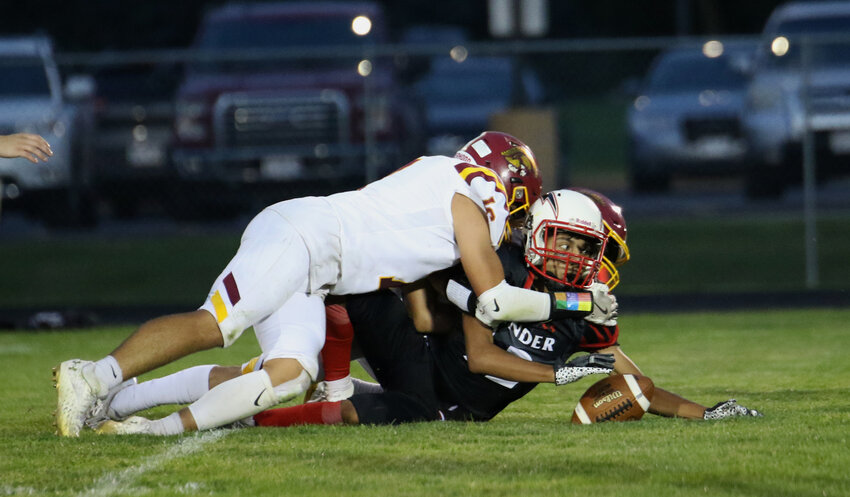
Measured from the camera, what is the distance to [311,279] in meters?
5.92

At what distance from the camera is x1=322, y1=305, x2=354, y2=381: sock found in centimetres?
623

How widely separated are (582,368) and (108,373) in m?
1.84

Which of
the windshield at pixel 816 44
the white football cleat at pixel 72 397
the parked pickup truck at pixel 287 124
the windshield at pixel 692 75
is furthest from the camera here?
the windshield at pixel 692 75

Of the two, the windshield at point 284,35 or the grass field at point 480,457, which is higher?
the windshield at point 284,35

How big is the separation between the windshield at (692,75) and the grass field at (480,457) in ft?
34.0

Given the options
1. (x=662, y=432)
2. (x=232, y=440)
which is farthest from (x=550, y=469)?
(x=232, y=440)

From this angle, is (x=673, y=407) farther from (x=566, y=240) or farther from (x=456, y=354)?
(x=456, y=354)

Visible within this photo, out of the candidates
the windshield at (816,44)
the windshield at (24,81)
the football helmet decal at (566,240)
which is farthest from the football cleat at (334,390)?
the windshield at (24,81)

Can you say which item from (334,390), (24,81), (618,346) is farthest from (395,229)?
(24,81)

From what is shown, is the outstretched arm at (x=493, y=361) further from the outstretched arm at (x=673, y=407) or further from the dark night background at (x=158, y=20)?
the dark night background at (x=158, y=20)

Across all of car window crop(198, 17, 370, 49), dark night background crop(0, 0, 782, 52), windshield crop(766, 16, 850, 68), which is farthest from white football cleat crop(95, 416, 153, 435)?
dark night background crop(0, 0, 782, 52)

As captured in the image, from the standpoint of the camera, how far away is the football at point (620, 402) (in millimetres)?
5773

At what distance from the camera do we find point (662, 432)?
17.7ft

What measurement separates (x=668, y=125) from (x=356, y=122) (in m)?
4.34
